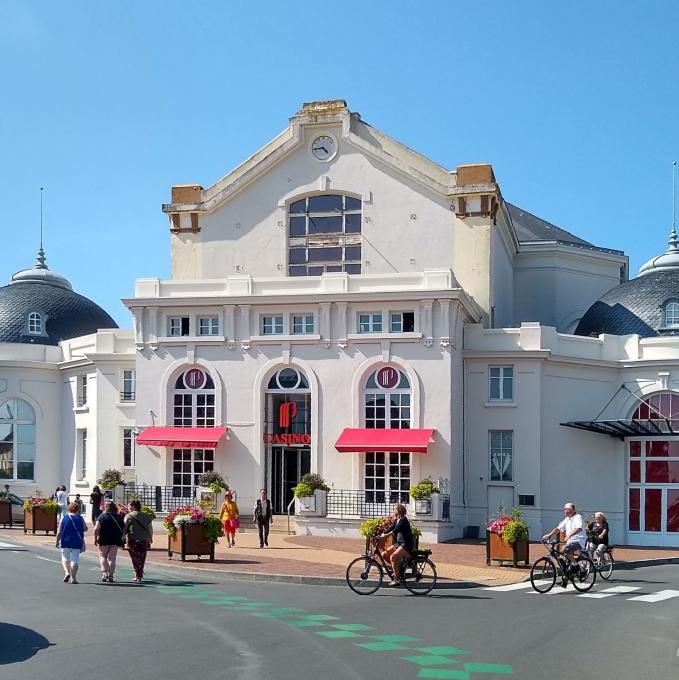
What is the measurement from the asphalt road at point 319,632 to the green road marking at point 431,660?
0.02 metres

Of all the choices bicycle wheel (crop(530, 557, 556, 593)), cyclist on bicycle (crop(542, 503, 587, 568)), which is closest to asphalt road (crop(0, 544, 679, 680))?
bicycle wheel (crop(530, 557, 556, 593))

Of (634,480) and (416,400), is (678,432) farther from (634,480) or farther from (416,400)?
(416,400)

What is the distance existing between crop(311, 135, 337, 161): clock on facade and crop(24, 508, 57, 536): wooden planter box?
15.9m

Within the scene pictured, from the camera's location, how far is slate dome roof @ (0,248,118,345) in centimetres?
4466

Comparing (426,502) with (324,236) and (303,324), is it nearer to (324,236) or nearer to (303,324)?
(303,324)

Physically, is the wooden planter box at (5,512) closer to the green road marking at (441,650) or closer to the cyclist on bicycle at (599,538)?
the cyclist on bicycle at (599,538)

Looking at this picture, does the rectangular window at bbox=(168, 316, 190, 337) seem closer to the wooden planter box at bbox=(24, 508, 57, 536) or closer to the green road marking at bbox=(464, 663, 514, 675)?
the wooden planter box at bbox=(24, 508, 57, 536)

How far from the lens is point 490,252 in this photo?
3747cm

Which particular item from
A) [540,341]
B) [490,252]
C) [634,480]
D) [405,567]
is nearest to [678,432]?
[634,480]

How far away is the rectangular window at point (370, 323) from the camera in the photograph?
34250 mm

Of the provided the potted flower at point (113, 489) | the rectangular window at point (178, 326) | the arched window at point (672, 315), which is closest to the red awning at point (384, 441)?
the rectangular window at point (178, 326)

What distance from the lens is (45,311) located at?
45.8 meters

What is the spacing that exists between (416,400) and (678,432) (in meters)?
8.84

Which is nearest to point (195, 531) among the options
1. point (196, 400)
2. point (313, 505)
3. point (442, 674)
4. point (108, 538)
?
point (108, 538)
